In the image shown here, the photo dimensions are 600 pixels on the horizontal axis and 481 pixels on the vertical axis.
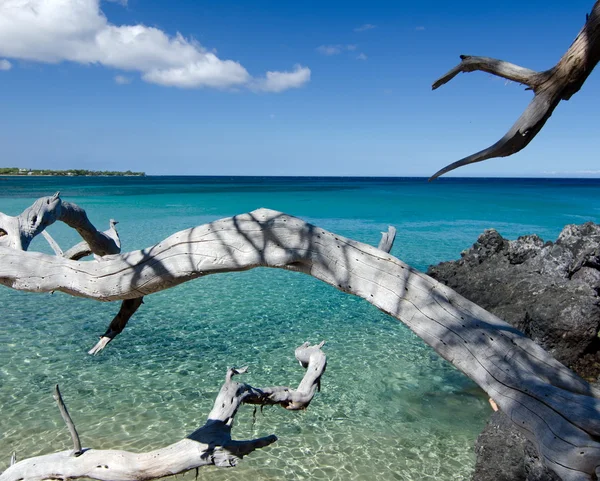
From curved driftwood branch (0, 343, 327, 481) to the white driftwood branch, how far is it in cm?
112

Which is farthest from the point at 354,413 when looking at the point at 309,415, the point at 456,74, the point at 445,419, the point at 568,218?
the point at 568,218

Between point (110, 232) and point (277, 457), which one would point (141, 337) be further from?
point (110, 232)

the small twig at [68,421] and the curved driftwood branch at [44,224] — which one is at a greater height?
the curved driftwood branch at [44,224]

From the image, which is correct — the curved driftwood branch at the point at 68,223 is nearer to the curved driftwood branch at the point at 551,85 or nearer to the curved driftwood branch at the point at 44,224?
the curved driftwood branch at the point at 44,224

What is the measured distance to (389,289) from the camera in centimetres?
168

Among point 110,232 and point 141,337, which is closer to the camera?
point 110,232

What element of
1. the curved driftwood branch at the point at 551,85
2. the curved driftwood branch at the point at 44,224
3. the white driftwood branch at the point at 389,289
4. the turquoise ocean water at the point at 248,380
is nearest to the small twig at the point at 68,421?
the curved driftwood branch at the point at 44,224

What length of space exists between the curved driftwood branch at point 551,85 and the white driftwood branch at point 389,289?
0.50 metres

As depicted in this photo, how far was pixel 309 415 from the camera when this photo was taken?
6.42m

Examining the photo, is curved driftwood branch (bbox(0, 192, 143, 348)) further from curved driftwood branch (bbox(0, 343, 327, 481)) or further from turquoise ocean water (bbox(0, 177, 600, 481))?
turquoise ocean water (bbox(0, 177, 600, 481))

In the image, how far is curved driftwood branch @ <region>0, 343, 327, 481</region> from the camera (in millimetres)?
2629

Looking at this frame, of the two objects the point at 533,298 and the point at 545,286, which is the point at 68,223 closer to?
the point at 533,298

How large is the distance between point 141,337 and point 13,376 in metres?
2.29

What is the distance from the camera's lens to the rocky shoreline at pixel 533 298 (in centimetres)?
465
